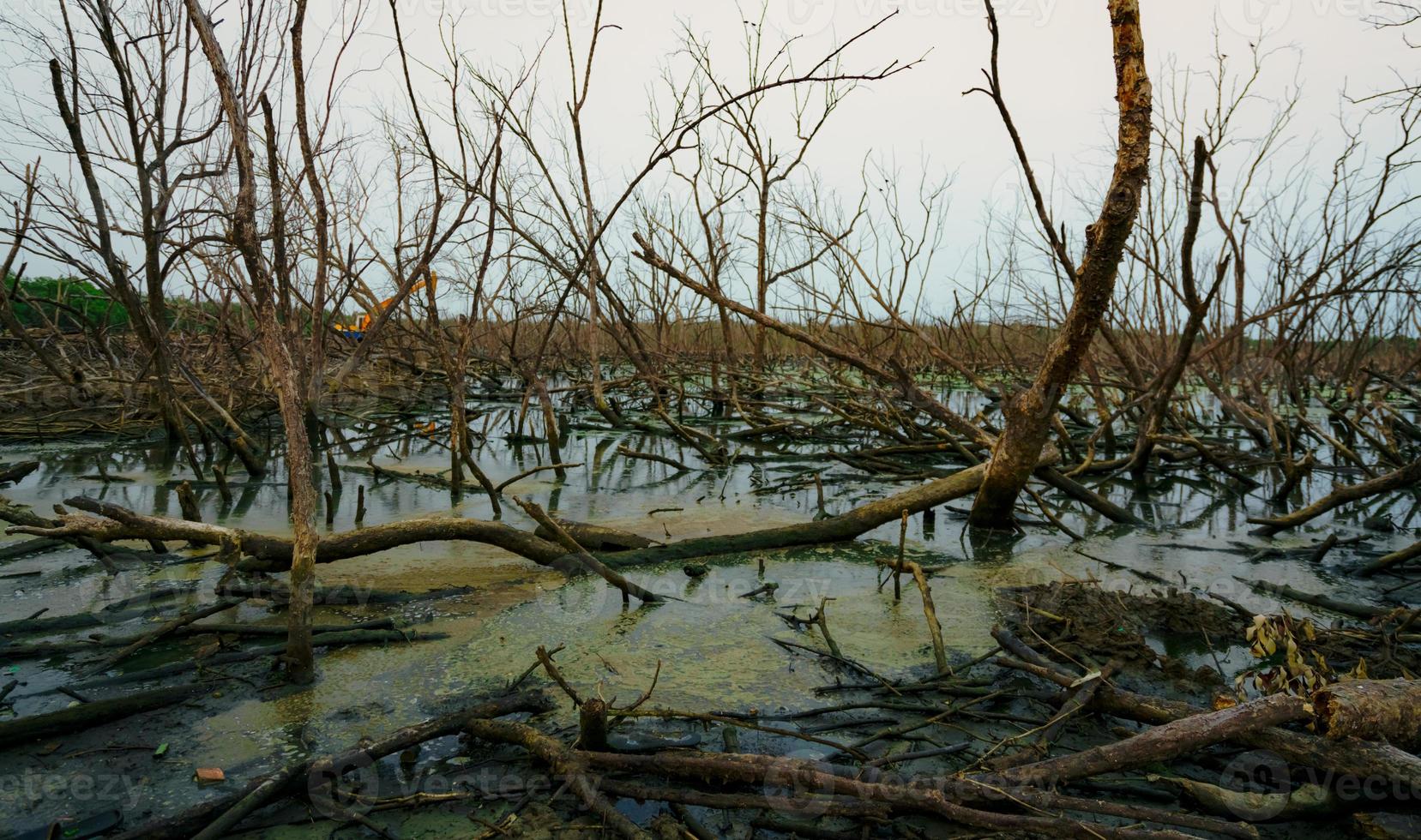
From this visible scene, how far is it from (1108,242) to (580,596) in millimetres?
2546

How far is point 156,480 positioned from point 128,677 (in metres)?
4.01

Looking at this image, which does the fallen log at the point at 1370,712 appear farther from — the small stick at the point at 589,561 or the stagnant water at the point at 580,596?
the small stick at the point at 589,561

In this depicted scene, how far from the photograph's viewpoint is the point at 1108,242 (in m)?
3.46

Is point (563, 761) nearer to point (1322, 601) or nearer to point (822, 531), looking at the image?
point (822, 531)

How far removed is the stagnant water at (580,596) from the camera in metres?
2.28

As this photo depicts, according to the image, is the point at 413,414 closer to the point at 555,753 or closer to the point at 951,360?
the point at 951,360

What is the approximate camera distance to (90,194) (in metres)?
4.89

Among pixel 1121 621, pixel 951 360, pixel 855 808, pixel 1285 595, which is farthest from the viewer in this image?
pixel 951 360

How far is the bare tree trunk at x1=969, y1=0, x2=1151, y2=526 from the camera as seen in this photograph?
332 cm

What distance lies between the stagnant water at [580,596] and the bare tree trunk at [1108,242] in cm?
76

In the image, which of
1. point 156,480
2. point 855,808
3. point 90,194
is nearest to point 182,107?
point 90,194

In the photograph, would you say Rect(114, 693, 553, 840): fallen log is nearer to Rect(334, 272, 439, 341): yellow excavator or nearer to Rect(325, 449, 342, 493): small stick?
Rect(325, 449, 342, 493): small stick

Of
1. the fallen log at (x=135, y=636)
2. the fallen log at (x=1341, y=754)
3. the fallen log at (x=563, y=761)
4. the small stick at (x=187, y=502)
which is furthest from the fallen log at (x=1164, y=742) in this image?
the small stick at (x=187, y=502)

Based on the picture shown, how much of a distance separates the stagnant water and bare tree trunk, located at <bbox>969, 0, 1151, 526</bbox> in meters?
0.76
